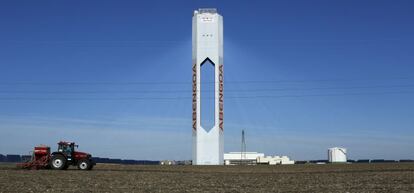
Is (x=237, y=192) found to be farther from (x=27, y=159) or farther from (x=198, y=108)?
(x=198, y=108)

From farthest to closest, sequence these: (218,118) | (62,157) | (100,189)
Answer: (218,118)
(62,157)
(100,189)

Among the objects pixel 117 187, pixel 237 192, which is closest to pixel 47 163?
pixel 117 187

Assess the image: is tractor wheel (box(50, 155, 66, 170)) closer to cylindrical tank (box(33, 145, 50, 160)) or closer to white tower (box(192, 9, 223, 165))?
cylindrical tank (box(33, 145, 50, 160))

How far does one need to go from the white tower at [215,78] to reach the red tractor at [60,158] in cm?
7151

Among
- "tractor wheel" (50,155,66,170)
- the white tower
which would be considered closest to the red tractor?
"tractor wheel" (50,155,66,170)

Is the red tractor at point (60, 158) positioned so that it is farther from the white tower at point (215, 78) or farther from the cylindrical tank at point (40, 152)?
the white tower at point (215, 78)

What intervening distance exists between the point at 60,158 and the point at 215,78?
254 ft

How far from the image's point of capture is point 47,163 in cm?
6481

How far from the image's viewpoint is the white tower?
447 feet

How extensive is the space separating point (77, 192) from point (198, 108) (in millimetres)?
108100

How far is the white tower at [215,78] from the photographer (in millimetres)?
136125

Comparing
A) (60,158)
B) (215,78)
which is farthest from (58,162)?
(215,78)

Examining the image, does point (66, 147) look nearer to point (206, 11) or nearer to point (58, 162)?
point (58, 162)

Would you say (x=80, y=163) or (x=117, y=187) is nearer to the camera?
(x=117, y=187)
